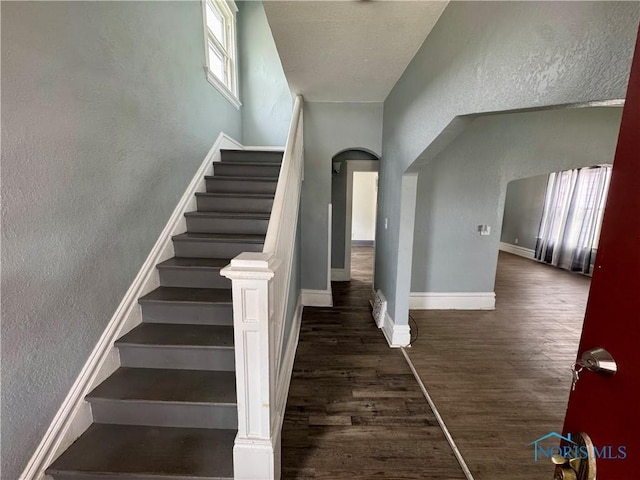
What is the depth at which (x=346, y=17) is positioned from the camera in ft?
5.81

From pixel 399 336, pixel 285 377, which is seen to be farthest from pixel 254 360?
pixel 399 336

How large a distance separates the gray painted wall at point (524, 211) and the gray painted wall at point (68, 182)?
7.90 m

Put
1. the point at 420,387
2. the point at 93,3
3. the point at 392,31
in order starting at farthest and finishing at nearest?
the point at 420,387
the point at 392,31
the point at 93,3

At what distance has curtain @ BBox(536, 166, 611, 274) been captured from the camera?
5.38m

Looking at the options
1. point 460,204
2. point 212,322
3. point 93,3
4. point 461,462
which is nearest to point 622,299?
point 461,462

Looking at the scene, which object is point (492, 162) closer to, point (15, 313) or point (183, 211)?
point (183, 211)

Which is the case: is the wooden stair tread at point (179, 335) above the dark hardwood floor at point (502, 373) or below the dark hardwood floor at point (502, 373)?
above

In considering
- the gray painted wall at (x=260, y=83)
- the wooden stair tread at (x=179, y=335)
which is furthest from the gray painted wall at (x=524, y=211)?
the wooden stair tread at (x=179, y=335)

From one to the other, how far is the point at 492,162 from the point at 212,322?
12.2ft

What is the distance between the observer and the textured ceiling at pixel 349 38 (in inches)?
66.4

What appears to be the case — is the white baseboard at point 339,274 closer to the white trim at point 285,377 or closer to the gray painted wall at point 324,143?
the gray painted wall at point 324,143

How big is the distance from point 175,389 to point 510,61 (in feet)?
7.71

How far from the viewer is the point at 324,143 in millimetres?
3393

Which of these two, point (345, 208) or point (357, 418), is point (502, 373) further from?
point (345, 208)
